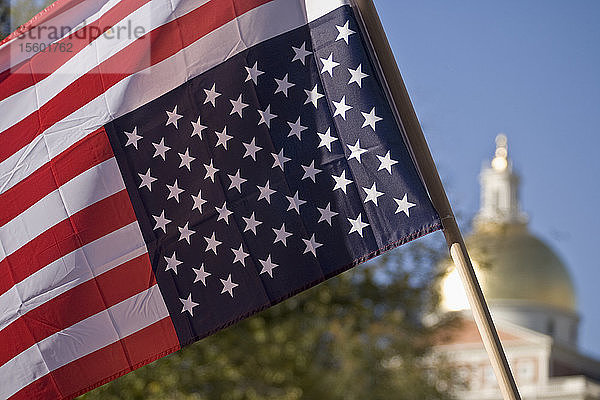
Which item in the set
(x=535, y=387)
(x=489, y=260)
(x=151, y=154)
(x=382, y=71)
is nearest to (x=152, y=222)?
(x=151, y=154)

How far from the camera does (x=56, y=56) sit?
11.7 feet

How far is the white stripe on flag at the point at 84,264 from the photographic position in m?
3.45

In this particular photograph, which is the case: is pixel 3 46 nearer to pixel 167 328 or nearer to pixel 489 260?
pixel 167 328

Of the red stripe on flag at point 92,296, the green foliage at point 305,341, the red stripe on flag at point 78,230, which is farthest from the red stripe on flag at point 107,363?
the green foliage at point 305,341

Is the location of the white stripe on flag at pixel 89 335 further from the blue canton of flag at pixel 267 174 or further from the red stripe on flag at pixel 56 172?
the red stripe on flag at pixel 56 172

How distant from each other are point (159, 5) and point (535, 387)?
5556 centimetres

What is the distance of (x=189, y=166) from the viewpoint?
11.1ft

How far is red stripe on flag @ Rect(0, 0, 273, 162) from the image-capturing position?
339 centimetres

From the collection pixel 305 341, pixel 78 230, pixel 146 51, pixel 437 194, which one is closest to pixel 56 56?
pixel 146 51

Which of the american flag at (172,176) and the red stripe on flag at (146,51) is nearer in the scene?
the american flag at (172,176)

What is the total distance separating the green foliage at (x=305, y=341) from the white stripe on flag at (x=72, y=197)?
8505 millimetres

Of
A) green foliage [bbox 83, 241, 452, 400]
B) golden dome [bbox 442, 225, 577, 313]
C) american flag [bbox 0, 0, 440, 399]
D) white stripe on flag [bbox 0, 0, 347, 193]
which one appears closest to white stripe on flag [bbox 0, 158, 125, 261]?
american flag [bbox 0, 0, 440, 399]

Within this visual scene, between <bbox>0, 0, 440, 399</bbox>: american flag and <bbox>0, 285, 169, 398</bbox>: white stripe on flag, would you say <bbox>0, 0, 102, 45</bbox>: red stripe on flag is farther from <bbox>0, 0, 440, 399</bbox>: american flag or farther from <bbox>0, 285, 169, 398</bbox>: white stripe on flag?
<bbox>0, 285, 169, 398</bbox>: white stripe on flag

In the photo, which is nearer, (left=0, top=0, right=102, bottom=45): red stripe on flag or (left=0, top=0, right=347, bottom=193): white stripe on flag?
(left=0, top=0, right=347, bottom=193): white stripe on flag
